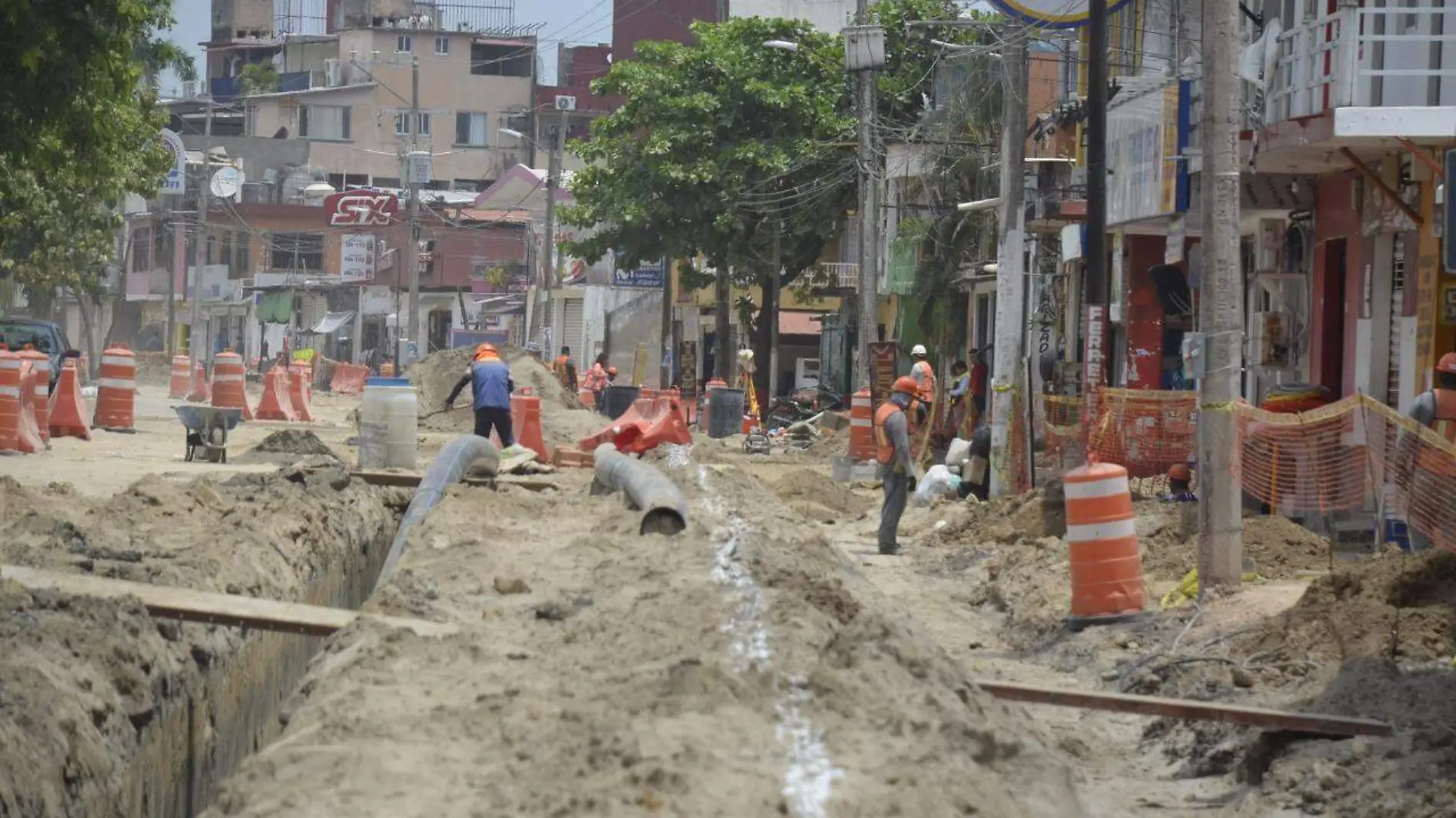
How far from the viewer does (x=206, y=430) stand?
21469mm

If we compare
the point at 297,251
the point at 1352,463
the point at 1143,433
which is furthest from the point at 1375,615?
the point at 297,251

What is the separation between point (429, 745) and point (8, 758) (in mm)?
1703

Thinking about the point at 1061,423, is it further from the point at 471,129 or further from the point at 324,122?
the point at 471,129

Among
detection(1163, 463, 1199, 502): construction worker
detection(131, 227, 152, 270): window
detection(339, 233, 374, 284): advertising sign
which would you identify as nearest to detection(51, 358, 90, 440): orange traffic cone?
detection(1163, 463, 1199, 502): construction worker

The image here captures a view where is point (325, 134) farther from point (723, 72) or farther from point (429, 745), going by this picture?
point (429, 745)

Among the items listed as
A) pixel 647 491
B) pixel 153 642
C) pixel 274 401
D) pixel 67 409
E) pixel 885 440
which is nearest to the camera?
pixel 153 642

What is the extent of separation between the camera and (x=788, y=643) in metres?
6.19

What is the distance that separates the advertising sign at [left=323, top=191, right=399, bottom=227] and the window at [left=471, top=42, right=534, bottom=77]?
2072 centimetres

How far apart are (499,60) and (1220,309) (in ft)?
278

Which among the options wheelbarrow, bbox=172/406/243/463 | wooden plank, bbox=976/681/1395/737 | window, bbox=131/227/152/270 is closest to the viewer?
wooden plank, bbox=976/681/1395/737

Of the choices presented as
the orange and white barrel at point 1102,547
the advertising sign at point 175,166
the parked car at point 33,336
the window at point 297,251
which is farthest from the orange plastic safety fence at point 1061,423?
the window at point 297,251

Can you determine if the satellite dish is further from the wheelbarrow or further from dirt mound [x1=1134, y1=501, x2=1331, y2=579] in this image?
dirt mound [x1=1134, y1=501, x2=1331, y2=579]

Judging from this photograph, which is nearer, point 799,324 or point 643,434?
point 643,434

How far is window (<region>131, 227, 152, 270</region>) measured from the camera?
87.5 metres
